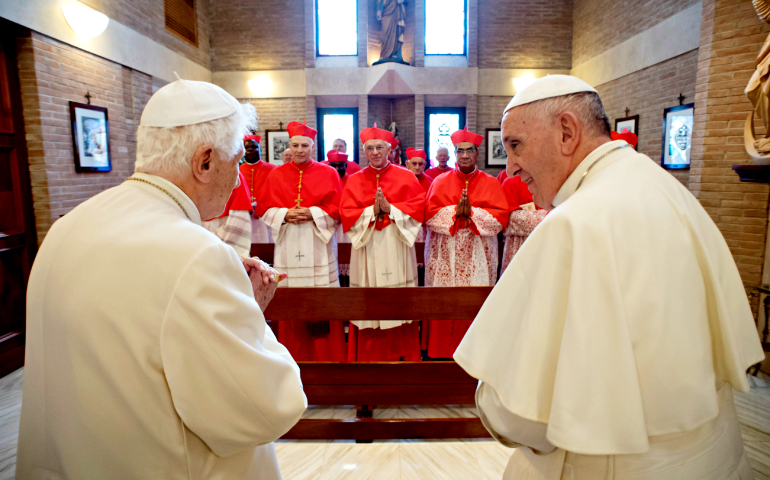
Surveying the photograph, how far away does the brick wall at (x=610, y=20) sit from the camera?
7664 mm

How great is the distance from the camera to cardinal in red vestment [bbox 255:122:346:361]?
14.4 ft

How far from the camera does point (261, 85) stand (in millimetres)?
11414

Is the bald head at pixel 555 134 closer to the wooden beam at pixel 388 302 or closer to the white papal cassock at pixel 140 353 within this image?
the white papal cassock at pixel 140 353

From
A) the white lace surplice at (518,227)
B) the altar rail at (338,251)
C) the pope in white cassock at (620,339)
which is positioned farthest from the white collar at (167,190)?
the white lace surplice at (518,227)

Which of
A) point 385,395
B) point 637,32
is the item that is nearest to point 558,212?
point 385,395

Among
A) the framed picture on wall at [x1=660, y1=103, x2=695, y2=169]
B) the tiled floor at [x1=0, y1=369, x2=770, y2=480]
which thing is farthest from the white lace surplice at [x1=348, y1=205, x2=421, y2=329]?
the framed picture on wall at [x1=660, y1=103, x2=695, y2=169]

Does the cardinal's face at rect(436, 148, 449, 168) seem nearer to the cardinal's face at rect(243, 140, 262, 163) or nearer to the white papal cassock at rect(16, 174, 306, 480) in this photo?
the cardinal's face at rect(243, 140, 262, 163)

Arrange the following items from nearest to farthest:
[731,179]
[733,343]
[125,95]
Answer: [733,343]
[731,179]
[125,95]

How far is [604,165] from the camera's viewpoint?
1175 millimetres

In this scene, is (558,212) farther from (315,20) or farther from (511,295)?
(315,20)

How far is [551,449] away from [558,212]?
24.9 inches

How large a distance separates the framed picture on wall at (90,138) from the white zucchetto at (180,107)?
5806 millimetres

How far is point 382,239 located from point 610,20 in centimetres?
837

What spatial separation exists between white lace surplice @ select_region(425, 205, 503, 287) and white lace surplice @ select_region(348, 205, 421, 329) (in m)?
0.26
